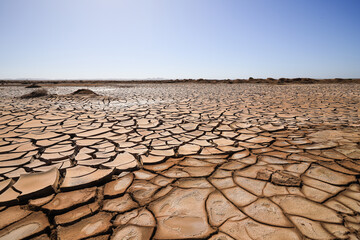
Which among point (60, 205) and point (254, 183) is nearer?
point (60, 205)

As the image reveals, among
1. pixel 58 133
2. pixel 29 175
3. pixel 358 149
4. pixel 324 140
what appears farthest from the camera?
Answer: pixel 58 133

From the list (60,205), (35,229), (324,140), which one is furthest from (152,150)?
(324,140)

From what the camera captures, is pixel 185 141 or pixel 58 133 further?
pixel 58 133

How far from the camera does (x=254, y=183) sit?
1.28 metres

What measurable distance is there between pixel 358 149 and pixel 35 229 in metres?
2.54

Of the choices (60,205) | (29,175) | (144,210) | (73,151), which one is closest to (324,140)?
(144,210)

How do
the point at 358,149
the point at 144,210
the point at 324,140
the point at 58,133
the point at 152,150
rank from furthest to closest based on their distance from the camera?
the point at 58,133 < the point at 324,140 < the point at 152,150 < the point at 358,149 < the point at 144,210

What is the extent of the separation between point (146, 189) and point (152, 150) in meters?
0.65

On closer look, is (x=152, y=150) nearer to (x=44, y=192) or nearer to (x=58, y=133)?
(x=44, y=192)

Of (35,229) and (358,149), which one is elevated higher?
(358,149)

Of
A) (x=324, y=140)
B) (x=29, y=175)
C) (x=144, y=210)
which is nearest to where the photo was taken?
(x=144, y=210)

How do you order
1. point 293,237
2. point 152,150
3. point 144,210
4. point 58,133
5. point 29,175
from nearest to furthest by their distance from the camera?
point 293,237, point 144,210, point 29,175, point 152,150, point 58,133

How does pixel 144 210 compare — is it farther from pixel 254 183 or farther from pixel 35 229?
pixel 254 183

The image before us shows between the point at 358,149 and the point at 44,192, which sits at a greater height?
the point at 358,149
